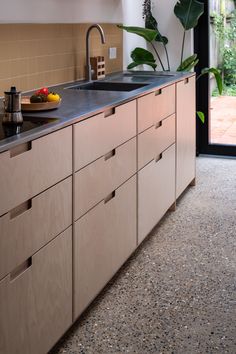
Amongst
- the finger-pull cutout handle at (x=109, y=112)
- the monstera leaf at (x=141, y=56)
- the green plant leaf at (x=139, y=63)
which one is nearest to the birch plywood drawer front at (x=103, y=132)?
the finger-pull cutout handle at (x=109, y=112)

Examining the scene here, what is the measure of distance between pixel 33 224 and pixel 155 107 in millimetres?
1629

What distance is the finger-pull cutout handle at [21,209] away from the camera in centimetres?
190

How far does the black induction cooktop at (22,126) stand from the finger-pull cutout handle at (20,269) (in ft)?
1.35

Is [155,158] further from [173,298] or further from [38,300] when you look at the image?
[38,300]

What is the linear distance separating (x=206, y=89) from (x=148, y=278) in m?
2.95

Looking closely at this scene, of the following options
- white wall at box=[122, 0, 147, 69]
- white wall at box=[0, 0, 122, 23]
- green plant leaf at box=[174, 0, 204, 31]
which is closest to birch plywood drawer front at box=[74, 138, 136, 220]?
white wall at box=[0, 0, 122, 23]

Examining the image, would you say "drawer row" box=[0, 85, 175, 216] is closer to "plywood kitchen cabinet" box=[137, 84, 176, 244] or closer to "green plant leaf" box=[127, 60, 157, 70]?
"plywood kitchen cabinet" box=[137, 84, 176, 244]

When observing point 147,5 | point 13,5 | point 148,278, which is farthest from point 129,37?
point 148,278

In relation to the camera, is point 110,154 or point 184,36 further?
point 184,36

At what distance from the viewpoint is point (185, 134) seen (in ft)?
14.1

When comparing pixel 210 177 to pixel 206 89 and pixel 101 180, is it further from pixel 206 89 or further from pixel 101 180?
pixel 101 180

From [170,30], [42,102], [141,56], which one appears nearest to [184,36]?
[170,30]

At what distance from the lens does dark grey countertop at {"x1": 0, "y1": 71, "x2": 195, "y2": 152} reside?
6.50 ft

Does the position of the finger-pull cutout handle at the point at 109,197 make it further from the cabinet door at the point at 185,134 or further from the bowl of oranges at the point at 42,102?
the cabinet door at the point at 185,134
